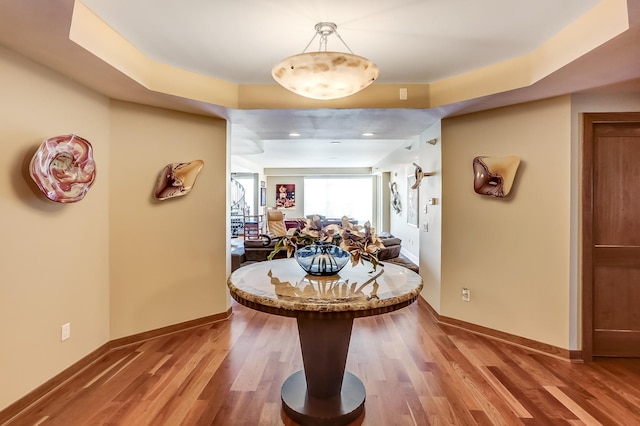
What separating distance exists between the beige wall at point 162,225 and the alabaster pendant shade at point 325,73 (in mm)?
1699

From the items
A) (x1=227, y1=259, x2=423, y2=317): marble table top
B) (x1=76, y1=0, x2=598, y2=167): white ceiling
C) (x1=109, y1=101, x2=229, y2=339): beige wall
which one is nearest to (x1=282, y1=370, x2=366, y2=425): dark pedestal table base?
(x1=227, y1=259, x2=423, y2=317): marble table top

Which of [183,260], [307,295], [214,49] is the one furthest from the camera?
[183,260]

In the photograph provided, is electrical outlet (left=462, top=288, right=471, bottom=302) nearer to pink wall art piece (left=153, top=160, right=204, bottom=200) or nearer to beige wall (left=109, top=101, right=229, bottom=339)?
beige wall (left=109, top=101, right=229, bottom=339)

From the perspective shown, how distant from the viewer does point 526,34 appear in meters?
2.17

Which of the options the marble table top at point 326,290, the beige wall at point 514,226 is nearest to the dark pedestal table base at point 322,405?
the marble table top at point 326,290

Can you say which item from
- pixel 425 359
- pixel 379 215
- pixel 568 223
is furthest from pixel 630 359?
pixel 379 215

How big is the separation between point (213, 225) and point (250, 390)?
1765mm

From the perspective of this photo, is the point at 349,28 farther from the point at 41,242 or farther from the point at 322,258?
the point at 41,242

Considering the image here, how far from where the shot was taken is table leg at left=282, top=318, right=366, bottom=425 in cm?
191

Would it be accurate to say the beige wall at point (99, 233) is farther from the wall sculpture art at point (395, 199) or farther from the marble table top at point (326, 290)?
the wall sculpture art at point (395, 199)

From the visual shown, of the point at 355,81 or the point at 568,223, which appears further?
the point at 568,223

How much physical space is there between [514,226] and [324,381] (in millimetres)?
2226

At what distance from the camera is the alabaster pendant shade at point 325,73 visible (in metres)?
1.77

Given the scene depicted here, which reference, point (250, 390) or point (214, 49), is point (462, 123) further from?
point (250, 390)
